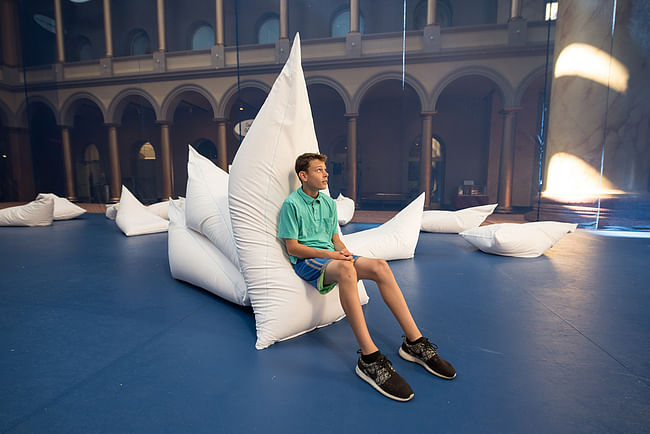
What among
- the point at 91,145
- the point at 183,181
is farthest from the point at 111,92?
the point at 91,145

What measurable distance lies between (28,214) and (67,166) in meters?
6.31

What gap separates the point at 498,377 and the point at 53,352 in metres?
1.75

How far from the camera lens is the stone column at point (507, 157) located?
7980mm

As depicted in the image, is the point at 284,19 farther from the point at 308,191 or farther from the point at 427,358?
the point at 427,358

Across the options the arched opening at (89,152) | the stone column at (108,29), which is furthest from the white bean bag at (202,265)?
the arched opening at (89,152)

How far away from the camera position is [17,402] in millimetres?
1066

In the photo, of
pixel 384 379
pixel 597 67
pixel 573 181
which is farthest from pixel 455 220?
pixel 384 379

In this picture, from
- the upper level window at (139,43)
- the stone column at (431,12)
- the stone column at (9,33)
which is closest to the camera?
the stone column at (431,12)

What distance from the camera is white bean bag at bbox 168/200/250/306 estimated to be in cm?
194

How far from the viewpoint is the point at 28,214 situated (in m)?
5.10

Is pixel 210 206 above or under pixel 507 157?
under

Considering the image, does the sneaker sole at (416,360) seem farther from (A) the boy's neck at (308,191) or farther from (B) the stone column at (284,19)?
(B) the stone column at (284,19)

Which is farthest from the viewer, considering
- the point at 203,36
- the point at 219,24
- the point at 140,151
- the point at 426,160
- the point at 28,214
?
the point at 140,151

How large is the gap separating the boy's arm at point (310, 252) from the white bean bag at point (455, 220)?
3309mm
